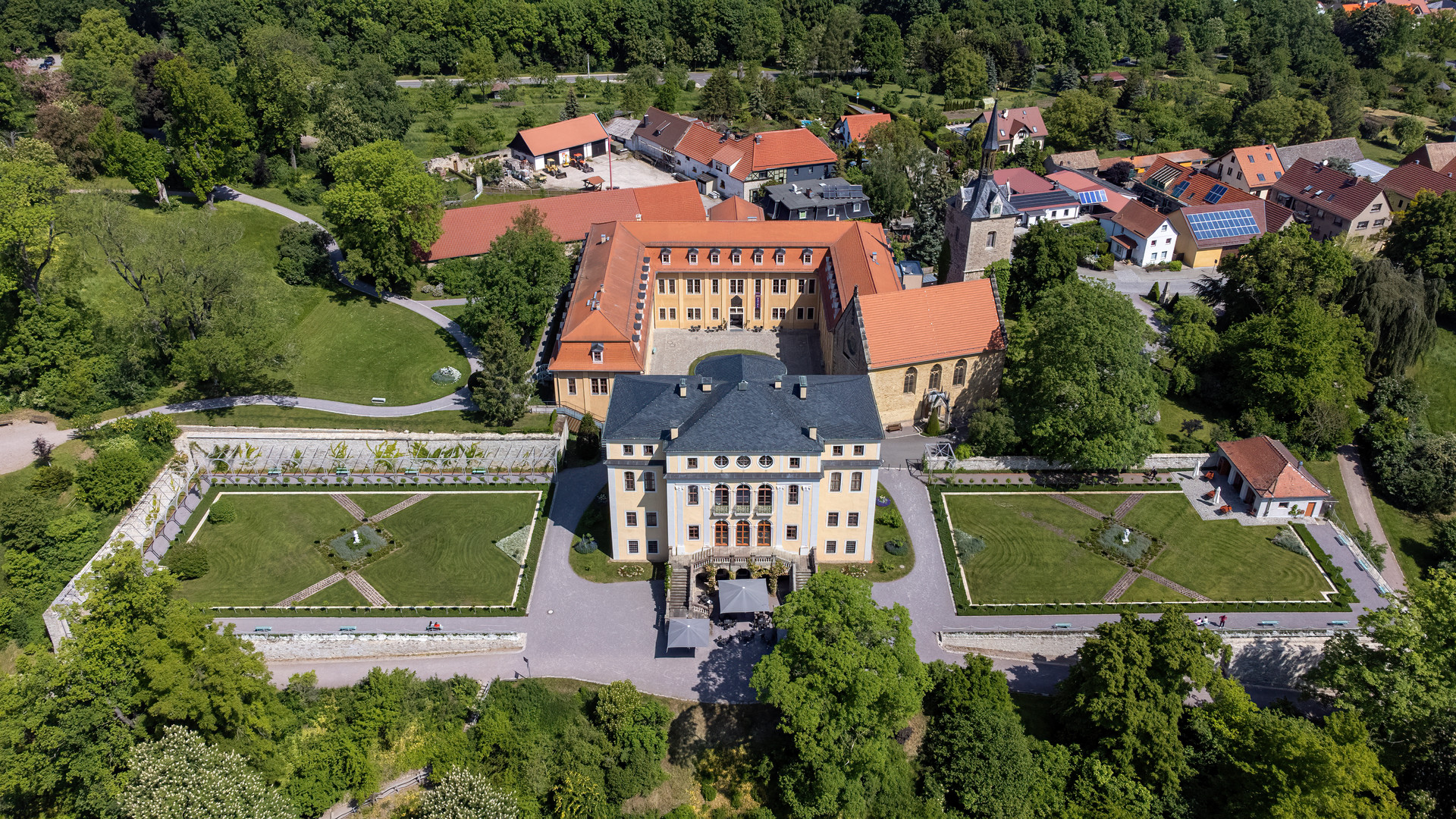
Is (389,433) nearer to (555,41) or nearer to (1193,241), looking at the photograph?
(1193,241)

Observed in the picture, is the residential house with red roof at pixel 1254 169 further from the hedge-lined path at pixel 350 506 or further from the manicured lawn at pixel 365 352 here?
the hedge-lined path at pixel 350 506

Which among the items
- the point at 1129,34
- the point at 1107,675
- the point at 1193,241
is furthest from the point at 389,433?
the point at 1129,34

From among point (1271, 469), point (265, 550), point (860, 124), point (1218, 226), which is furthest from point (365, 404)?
point (1218, 226)

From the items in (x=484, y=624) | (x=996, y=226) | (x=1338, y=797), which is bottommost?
(x=484, y=624)

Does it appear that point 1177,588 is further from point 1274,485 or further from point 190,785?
point 190,785

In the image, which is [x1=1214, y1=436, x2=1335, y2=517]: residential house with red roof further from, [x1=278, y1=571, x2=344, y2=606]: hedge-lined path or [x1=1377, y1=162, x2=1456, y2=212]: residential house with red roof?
[x1=1377, y1=162, x2=1456, y2=212]: residential house with red roof

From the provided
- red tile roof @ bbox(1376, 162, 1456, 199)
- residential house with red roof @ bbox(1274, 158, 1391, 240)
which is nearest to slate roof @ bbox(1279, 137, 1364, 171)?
residential house with red roof @ bbox(1274, 158, 1391, 240)
